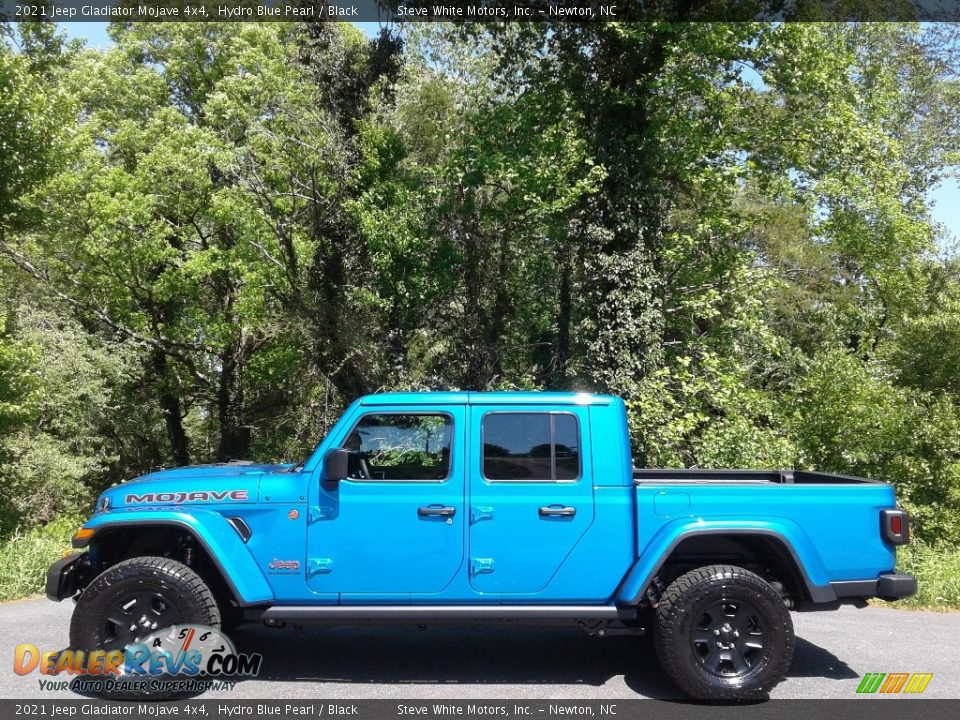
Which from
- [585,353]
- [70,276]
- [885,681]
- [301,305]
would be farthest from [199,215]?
[885,681]

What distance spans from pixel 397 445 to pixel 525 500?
953 mm

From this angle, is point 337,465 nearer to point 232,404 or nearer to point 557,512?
point 557,512

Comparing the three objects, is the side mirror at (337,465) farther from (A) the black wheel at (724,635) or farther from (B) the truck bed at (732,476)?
(B) the truck bed at (732,476)

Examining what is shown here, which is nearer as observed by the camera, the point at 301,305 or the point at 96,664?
the point at 96,664

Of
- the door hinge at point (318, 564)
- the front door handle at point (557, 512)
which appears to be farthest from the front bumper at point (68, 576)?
the front door handle at point (557, 512)

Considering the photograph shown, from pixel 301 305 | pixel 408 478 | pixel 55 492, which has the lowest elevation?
pixel 55 492

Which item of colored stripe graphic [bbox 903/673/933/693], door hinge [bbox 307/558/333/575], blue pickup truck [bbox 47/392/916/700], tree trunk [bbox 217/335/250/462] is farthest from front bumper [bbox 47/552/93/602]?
tree trunk [bbox 217/335/250/462]

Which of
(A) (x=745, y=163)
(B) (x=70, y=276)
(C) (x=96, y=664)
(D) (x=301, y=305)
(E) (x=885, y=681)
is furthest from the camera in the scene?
(B) (x=70, y=276)

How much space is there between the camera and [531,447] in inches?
220

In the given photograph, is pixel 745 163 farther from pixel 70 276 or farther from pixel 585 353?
pixel 70 276

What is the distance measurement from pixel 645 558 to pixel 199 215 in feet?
75.0

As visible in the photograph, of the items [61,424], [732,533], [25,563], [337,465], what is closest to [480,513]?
[337,465]

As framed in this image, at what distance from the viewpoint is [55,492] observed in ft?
64.9

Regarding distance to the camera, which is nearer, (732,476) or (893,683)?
(893,683)
